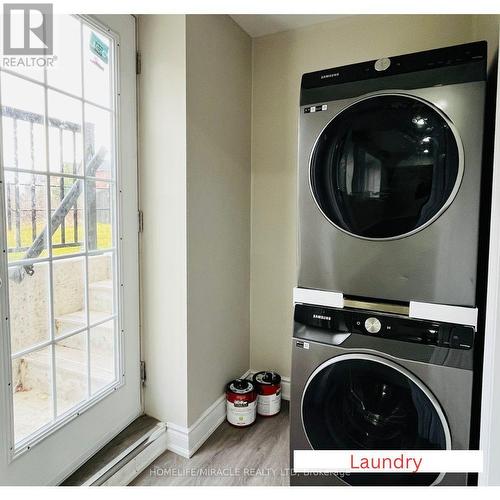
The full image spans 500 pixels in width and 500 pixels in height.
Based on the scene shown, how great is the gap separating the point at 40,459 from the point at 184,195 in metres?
1.18

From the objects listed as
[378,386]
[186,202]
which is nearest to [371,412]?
[378,386]

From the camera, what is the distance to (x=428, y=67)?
3.72 feet

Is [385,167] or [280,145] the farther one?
[280,145]

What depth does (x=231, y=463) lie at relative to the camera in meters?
1.64

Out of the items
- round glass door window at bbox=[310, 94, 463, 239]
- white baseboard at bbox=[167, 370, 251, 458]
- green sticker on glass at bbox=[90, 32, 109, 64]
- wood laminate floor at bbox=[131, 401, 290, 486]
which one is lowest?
wood laminate floor at bbox=[131, 401, 290, 486]

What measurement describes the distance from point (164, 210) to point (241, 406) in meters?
1.14

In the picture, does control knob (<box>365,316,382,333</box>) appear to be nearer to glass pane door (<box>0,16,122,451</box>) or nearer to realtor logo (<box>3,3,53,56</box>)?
glass pane door (<box>0,16,122,451</box>)

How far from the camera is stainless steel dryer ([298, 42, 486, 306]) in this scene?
1096mm

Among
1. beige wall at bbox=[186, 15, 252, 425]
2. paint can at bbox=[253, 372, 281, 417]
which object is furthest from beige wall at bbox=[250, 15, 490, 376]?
paint can at bbox=[253, 372, 281, 417]

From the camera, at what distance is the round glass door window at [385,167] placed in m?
1.13

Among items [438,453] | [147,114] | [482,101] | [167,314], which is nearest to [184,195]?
[147,114]

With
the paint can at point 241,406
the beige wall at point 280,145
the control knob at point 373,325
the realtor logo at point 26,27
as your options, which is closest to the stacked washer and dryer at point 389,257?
the control knob at point 373,325

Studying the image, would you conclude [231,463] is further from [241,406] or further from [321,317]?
[321,317]

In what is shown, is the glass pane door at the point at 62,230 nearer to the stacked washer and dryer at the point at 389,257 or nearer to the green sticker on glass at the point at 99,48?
the green sticker on glass at the point at 99,48
